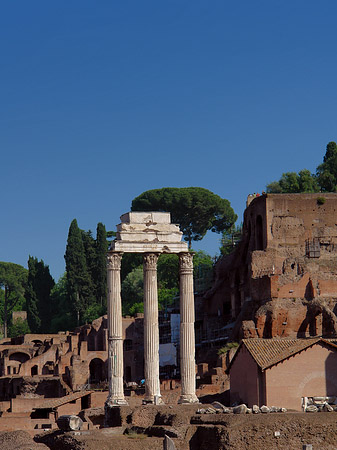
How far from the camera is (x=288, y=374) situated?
39438mm

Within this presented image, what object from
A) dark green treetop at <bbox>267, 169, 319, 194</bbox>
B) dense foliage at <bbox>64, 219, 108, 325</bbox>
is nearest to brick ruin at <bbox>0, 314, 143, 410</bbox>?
dense foliage at <bbox>64, 219, 108, 325</bbox>

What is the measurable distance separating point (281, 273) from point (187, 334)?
21.5m

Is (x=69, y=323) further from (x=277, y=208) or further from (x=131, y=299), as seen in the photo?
(x=277, y=208)

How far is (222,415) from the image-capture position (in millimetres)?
31875

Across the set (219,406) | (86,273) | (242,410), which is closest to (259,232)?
(86,273)

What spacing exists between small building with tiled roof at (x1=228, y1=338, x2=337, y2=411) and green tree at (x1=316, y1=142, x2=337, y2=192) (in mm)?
36544

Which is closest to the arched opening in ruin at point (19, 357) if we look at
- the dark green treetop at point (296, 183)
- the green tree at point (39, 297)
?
the green tree at point (39, 297)

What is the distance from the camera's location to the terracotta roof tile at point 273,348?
39688 millimetres

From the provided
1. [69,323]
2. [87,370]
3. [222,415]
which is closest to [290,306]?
[87,370]

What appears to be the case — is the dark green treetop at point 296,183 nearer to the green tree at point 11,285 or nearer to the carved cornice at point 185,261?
the green tree at point 11,285

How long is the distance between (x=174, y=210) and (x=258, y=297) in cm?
3145

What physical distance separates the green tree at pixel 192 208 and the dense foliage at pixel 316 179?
23.3ft

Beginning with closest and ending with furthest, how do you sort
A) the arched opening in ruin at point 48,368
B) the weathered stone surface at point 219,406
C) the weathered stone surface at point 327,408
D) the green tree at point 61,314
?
the weathered stone surface at point 327,408 < the weathered stone surface at point 219,406 < the arched opening in ruin at point 48,368 < the green tree at point 61,314

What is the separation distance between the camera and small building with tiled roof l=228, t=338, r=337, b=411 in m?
39.1
